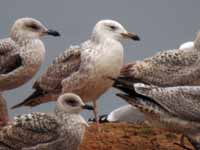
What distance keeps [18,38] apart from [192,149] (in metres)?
2.74

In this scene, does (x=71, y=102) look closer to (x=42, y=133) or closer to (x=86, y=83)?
(x=42, y=133)

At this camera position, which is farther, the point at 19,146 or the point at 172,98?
the point at 172,98

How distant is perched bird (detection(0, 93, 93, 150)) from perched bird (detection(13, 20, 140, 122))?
1.45m

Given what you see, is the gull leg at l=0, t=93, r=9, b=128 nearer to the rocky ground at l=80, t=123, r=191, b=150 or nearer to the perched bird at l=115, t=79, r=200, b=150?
the rocky ground at l=80, t=123, r=191, b=150

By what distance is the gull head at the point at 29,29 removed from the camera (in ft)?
49.1

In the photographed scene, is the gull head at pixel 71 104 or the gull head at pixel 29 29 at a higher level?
the gull head at pixel 29 29

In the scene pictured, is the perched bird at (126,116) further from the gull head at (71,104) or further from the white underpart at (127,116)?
the gull head at (71,104)

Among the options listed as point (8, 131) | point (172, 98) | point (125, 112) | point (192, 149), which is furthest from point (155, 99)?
point (125, 112)

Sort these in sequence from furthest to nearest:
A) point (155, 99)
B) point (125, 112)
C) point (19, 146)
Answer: point (125, 112) → point (155, 99) → point (19, 146)

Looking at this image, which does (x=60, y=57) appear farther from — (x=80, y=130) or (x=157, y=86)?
(x=80, y=130)

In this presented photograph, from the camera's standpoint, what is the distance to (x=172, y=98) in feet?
44.4

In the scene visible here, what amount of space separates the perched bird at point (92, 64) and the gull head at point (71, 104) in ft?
4.13

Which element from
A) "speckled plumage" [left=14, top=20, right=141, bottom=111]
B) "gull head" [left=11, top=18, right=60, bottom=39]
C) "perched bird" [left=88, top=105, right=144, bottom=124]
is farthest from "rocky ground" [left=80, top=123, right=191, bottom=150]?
"gull head" [left=11, top=18, right=60, bottom=39]

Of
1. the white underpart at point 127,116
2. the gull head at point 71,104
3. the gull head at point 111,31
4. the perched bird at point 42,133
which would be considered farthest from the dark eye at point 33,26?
the perched bird at point 42,133
